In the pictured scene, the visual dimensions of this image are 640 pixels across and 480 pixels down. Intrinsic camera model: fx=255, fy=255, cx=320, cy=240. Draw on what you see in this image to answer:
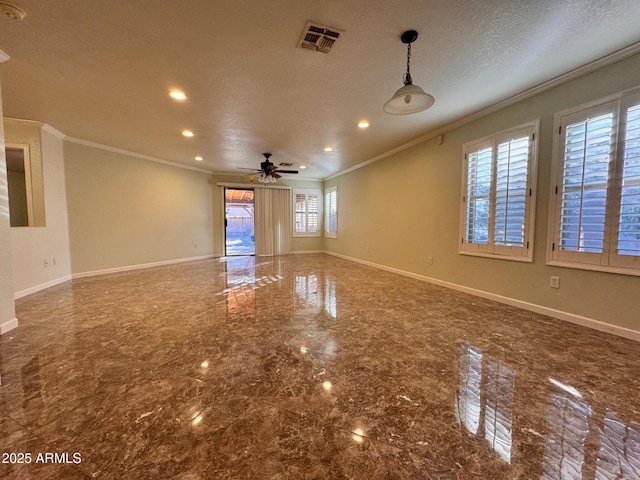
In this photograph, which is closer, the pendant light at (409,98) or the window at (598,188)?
the pendant light at (409,98)

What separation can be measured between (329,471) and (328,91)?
3319 mm

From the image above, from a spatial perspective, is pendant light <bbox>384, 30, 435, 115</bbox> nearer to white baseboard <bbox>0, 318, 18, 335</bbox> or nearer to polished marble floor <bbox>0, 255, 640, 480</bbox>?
polished marble floor <bbox>0, 255, 640, 480</bbox>

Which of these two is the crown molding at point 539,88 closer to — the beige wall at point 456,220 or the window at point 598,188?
the beige wall at point 456,220

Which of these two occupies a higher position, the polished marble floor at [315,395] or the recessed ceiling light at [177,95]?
the recessed ceiling light at [177,95]

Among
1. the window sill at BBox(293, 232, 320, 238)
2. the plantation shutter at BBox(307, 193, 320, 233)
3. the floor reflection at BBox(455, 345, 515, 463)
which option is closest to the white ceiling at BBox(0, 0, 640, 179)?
the floor reflection at BBox(455, 345, 515, 463)

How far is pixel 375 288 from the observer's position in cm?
428

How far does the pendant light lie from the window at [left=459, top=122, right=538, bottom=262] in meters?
1.95

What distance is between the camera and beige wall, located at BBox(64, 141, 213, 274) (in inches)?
192

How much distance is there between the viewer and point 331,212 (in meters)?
8.49

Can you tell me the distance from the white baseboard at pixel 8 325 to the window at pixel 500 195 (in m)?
5.59

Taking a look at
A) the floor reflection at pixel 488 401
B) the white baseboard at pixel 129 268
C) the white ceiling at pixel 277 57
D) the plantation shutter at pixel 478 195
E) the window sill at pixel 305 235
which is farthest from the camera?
the window sill at pixel 305 235

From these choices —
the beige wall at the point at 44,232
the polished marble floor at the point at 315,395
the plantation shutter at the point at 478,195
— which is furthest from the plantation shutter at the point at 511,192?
the beige wall at the point at 44,232

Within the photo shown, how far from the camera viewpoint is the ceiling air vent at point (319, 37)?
2.04 m

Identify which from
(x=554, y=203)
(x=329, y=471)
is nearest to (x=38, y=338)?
(x=329, y=471)
